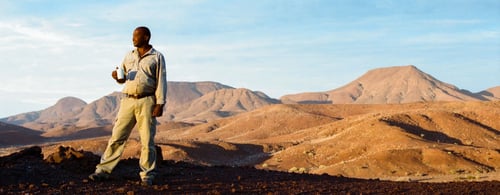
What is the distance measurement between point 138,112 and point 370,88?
178 metres

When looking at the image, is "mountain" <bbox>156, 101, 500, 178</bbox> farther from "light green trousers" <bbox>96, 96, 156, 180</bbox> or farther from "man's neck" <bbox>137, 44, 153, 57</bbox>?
"man's neck" <bbox>137, 44, 153, 57</bbox>

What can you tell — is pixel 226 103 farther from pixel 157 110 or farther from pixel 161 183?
pixel 157 110

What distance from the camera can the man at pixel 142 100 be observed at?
8109 mm

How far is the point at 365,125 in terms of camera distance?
144ft

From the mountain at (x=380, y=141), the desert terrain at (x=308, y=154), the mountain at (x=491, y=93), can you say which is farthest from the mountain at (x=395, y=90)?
the mountain at (x=380, y=141)

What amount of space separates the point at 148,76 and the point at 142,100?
34 centimetres

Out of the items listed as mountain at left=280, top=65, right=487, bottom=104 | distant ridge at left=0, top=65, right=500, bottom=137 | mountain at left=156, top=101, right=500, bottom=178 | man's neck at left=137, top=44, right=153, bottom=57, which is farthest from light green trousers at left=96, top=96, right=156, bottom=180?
mountain at left=280, top=65, right=487, bottom=104

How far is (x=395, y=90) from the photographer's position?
6668 inches

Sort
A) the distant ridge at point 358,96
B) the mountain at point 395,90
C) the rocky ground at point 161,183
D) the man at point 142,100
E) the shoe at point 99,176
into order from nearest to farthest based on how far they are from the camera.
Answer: the rocky ground at point 161,183
the man at point 142,100
the shoe at point 99,176
the mountain at point 395,90
the distant ridge at point 358,96

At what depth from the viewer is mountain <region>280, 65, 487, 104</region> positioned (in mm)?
156875

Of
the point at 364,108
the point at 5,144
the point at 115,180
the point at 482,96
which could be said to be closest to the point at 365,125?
the point at 364,108

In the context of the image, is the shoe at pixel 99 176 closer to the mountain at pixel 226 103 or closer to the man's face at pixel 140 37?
the man's face at pixel 140 37

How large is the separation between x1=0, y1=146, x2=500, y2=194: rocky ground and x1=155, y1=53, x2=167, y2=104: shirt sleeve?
1172 mm

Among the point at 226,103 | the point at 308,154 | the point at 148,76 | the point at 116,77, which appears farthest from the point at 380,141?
the point at 226,103
